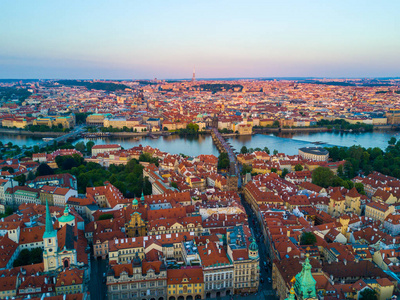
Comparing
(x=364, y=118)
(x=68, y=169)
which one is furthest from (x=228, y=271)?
(x=364, y=118)

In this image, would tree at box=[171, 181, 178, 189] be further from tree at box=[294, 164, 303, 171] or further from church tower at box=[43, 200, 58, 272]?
tree at box=[294, 164, 303, 171]

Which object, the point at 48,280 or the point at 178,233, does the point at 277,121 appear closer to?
the point at 178,233

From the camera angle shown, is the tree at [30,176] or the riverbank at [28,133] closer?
the tree at [30,176]

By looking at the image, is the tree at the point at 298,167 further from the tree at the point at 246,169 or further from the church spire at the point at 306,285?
the church spire at the point at 306,285

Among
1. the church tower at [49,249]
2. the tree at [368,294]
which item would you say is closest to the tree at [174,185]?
the church tower at [49,249]

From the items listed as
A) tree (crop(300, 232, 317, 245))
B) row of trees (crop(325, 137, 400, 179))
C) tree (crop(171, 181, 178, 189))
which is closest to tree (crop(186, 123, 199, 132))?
row of trees (crop(325, 137, 400, 179))

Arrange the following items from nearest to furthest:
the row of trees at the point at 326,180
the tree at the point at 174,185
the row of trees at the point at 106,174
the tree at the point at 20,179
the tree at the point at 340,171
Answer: the tree at the point at 174,185 → the row of trees at the point at 106,174 → the row of trees at the point at 326,180 → the tree at the point at 20,179 → the tree at the point at 340,171

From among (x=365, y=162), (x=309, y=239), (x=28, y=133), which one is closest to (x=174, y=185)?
(x=309, y=239)

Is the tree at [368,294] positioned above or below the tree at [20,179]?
above
